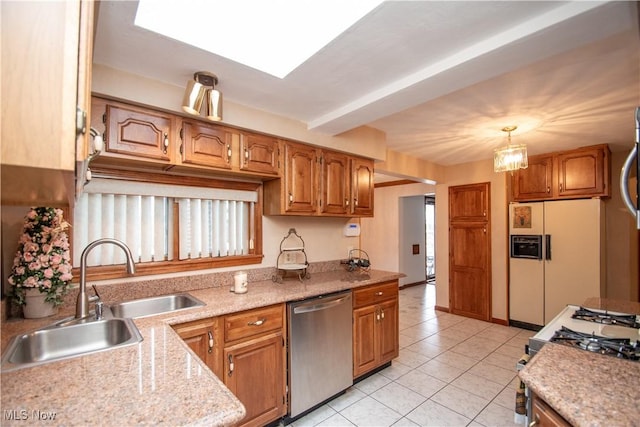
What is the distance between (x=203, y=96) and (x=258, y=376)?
1846 mm

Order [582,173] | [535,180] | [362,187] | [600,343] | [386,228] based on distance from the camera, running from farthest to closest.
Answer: [386,228]
[535,180]
[582,173]
[362,187]
[600,343]

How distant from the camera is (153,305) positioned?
79.7 inches

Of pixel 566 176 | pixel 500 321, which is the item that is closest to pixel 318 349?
pixel 500 321

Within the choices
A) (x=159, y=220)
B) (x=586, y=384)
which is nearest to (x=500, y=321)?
(x=586, y=384)

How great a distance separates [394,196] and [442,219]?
1.68 metres

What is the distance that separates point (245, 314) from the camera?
1.91 metres

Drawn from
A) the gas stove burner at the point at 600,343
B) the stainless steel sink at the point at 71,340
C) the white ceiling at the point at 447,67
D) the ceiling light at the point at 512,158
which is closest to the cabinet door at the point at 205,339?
the stainless steel sink at the point at 71,340

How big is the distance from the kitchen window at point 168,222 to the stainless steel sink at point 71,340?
528mm

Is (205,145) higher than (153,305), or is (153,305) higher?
(205,145)

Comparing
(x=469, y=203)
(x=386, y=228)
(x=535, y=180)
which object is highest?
(x=535, y=180)

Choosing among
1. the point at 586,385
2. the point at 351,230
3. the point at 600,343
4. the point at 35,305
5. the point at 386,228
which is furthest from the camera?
the point at 386,228

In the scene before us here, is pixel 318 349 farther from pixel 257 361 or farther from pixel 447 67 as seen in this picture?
pixel 447 67

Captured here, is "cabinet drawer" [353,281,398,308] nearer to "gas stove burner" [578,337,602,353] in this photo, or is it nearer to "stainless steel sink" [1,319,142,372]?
"gas stove burner" [578,337,602,353]

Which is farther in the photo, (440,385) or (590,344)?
(440,385)
